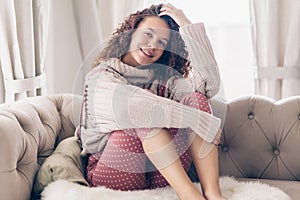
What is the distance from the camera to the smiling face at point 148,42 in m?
1.39

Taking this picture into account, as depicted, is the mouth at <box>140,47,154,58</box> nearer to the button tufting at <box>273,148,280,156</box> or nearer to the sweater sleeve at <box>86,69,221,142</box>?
the sweater sleeve at <box>86,69,221,142</box>

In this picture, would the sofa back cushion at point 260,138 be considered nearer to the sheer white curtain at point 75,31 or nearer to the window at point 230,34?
the window at point 230,34

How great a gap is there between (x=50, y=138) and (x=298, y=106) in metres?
0.92

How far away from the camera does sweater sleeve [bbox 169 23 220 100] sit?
145cm

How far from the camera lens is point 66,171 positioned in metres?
1.31

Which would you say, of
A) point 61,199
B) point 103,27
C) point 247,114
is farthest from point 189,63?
point 103,27

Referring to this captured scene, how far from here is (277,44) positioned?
1.88m

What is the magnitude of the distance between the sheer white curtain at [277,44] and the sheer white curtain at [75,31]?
601mm

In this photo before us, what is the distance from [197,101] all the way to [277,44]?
729 millimetres

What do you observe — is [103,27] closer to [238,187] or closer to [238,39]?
[238,39]

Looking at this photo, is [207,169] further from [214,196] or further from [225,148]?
[225,148]

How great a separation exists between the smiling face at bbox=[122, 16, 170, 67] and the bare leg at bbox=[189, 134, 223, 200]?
1.07ft

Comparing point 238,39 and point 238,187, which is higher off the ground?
point 238,39

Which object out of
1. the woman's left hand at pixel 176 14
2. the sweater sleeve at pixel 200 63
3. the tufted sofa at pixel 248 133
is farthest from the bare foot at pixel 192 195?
the woman's left hand at pixel 176 14
